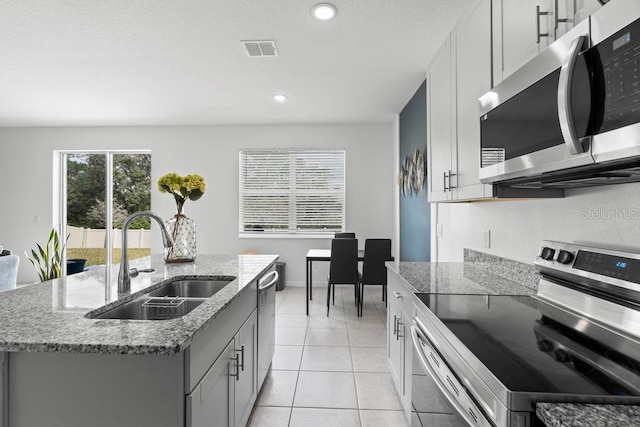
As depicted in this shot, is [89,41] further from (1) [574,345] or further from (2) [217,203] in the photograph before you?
(1) [574,345]

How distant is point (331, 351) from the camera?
120 inches

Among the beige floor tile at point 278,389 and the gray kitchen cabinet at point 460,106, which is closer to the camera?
the gray kitchen cabinet at point 460,106

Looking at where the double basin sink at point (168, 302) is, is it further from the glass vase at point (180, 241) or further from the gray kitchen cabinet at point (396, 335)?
the gray kitchen cabinet at point (396, 335)

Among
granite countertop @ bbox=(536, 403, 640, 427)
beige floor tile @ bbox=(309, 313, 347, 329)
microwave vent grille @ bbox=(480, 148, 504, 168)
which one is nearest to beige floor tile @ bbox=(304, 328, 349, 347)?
beige floor tile @ bbox=(309, 313, 347, 329)

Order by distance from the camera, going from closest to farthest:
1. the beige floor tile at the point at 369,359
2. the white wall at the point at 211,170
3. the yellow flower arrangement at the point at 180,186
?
the yellow flower arrangement at the point at 180,186 → the beige floor tile at the point at 369,359 → the white wall at the point at 211,170

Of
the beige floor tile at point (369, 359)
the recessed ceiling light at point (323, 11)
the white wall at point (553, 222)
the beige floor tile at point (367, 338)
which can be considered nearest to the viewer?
the white wall at point (553, 222)

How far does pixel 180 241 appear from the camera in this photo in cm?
242

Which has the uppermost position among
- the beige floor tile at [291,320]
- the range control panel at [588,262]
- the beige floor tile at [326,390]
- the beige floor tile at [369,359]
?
the range control panel at [588,262]

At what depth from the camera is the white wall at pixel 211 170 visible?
5.61 meters

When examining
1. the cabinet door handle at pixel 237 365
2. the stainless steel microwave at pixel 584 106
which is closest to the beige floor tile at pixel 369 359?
the cabinet door handle at pixel 237 365

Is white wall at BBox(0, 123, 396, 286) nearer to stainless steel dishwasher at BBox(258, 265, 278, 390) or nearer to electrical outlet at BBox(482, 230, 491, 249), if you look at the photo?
stainless steel dishwasher at BBox(258, 265, 278, 390)

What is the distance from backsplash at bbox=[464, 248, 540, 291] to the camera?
5.72 ft

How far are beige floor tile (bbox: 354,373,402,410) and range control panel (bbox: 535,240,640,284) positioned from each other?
1.32 m

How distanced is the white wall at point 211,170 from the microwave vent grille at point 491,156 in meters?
4.04
